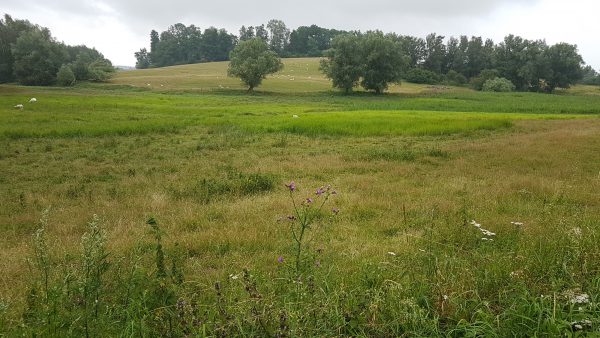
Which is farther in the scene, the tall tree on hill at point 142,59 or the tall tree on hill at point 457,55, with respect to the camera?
the tall tree on hill at point 142,59

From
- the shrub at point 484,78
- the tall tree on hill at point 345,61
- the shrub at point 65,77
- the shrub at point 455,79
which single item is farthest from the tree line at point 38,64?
the shrub at point 455,79

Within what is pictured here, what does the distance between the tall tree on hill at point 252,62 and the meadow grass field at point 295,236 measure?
5032 cm

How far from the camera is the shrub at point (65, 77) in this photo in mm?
70250

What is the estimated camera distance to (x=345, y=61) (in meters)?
69.1

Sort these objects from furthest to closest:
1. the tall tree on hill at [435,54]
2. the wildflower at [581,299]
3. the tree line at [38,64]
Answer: the tall tree on hill at [435,54] → the tree line at [38,64] → the wildflower at [581,299]

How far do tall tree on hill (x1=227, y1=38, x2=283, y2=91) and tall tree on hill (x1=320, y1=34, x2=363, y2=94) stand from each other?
1012cm

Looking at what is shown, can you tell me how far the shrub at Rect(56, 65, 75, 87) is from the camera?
2766 inches

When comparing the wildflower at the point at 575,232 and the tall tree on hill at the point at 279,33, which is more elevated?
the tall tree on hill at the point at 279,33

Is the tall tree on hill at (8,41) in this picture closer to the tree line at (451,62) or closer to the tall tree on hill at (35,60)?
the tall tree on hill at (35,60)

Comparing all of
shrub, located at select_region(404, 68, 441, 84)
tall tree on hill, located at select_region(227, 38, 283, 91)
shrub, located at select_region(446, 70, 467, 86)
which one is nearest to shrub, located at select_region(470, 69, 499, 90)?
shrub, located at select_region(446, 70, 467, 86)

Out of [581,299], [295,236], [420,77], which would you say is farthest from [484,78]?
[295,236]

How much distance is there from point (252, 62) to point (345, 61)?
16077 mm

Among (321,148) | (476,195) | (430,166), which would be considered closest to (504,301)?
(476,195)

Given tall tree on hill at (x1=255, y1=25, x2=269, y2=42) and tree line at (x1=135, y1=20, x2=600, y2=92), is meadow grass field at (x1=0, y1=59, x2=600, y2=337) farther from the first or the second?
tall tree on hill at (x1=255, y1=25, x2=269, y2=42)
